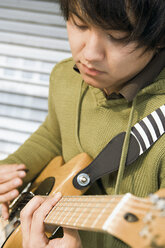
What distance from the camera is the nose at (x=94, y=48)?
3.03 feet

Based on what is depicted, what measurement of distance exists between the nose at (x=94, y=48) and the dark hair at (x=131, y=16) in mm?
39

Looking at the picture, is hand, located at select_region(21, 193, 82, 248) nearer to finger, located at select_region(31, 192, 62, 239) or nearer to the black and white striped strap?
finger, located at select_region(31, 192, 62, 239)

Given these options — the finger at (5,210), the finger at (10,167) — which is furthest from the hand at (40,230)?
the finger at (10,167)

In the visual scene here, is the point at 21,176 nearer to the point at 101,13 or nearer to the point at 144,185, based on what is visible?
the point at 144,185

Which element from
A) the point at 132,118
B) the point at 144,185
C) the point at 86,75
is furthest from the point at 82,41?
the point at 144,185

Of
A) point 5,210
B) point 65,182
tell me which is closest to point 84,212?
point 65,182

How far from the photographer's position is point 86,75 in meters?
1.06

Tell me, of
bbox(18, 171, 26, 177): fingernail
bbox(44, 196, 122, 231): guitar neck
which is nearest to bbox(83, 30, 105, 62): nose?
bbox(44, 196, 122, 231): guitar neck

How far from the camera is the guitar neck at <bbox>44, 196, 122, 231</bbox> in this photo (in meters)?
0.69

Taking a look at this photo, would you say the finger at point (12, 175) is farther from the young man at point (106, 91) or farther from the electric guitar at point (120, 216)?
the electric guitar at point (120, 216)

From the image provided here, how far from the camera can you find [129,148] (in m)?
1.06

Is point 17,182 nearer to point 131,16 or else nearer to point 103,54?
point 103,54

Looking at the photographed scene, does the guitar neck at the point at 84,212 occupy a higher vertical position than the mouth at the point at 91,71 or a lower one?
lower

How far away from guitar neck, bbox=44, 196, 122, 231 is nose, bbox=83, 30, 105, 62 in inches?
15.4
